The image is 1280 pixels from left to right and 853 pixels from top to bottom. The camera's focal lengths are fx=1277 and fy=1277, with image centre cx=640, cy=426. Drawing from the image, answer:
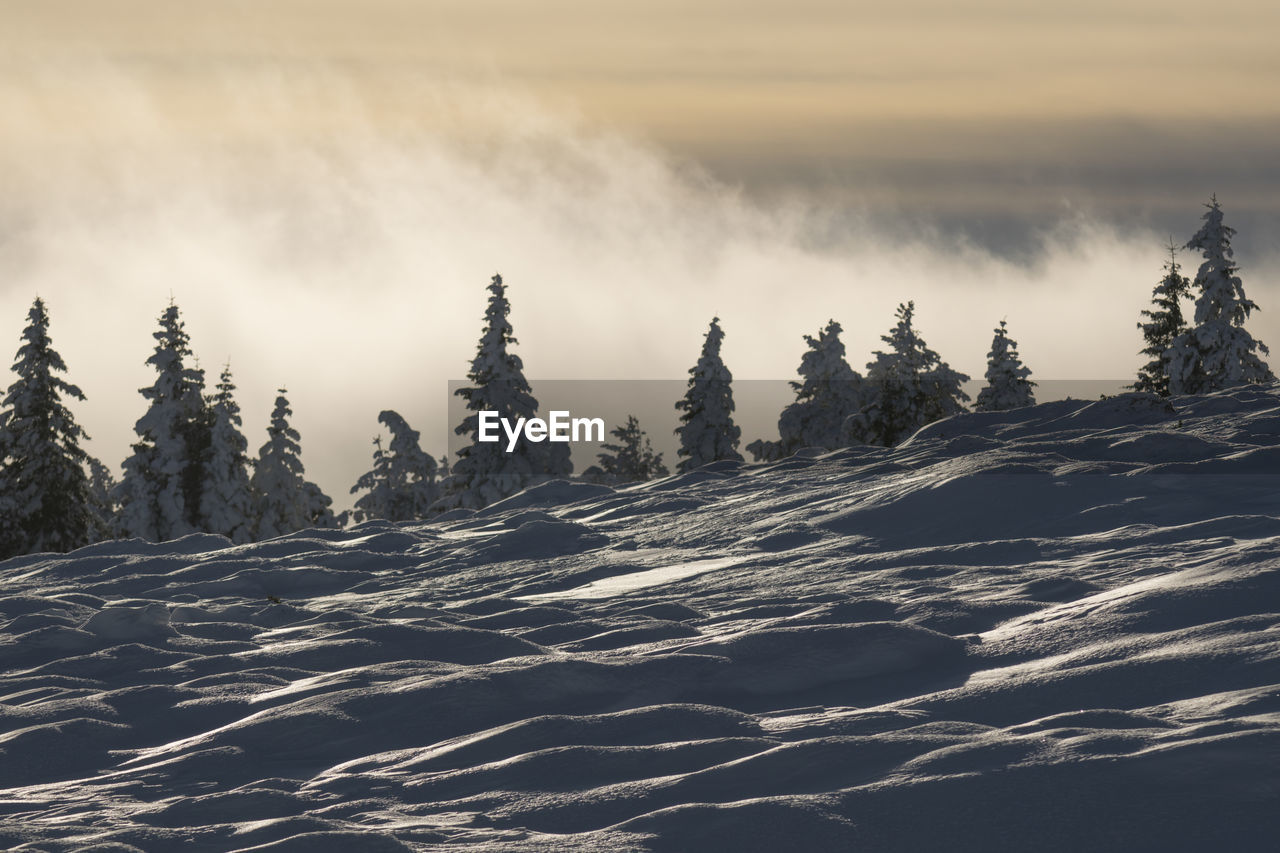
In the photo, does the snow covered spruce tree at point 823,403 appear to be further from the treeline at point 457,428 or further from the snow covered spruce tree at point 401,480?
the snow covered spruce tree at point 401,480

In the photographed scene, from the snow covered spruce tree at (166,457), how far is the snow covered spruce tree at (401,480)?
949 cm

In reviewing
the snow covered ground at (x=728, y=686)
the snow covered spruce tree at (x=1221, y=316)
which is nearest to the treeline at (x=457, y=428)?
the snow covered spruce tree at (x=1221, y=316)

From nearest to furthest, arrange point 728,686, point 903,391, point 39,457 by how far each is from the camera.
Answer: point 728,686
point 39,457
point 903,391

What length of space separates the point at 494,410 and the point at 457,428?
1.71 metres

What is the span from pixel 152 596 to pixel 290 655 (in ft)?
17.6

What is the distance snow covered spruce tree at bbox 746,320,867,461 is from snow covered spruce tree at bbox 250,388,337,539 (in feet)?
64.2

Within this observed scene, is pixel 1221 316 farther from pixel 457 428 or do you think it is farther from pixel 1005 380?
pixel 457 428

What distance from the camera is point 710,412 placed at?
52812mm

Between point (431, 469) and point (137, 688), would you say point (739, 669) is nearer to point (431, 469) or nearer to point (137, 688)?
point (137, 688)

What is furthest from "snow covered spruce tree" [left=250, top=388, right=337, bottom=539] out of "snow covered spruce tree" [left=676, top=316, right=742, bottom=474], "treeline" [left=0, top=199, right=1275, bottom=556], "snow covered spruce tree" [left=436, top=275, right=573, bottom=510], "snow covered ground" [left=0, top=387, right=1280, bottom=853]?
"snow covered ground" [left=0, top=387, right=1280, bottom=853]

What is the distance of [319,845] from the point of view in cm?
632

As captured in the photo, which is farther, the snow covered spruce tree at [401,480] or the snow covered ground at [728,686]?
the snow covered spruce tree at [401,480]

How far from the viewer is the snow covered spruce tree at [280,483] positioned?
50938mm

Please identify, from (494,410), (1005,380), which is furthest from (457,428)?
(1005,380)
